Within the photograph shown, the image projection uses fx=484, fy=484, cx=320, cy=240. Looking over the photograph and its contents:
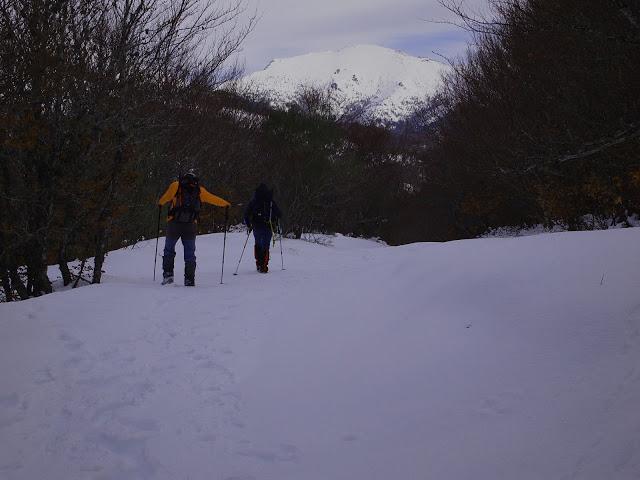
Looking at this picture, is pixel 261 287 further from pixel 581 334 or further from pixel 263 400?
pixel 581 334

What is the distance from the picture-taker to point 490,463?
2830mm

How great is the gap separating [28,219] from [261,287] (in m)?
3.81

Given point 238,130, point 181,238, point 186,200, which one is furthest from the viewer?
point 238,130

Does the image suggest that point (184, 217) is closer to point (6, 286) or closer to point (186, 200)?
Answer: point (186, 200)

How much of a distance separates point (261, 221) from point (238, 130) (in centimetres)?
1619

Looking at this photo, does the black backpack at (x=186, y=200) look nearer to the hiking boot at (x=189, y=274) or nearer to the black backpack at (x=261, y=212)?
the hiking boot at (x=189, y=274)

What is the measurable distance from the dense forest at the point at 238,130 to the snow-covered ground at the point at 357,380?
56.1 inches

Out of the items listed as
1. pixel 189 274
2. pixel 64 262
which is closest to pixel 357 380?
pixel 189 274

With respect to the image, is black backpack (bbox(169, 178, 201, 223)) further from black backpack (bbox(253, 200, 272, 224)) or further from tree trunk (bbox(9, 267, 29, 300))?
tree trunk (bbox(9, 267, 29, 300))

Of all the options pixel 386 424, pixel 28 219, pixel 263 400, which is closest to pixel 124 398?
pixel 263 400

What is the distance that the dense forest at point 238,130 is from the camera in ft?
21.6

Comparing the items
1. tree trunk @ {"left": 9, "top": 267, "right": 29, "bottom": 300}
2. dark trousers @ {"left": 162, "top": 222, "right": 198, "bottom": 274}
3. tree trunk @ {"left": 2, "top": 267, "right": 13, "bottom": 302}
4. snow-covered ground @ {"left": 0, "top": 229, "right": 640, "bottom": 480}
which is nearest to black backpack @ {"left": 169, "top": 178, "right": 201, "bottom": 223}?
dark trousers @ {"left": 162, "top": 222, "right": 198, "bottom": 274}

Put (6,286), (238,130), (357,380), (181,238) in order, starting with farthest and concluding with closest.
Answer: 1. (238,130)
2. (181,238)
3. (6,286)
4. (357,380)

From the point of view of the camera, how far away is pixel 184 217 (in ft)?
27.7
